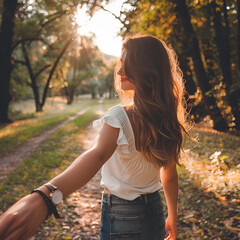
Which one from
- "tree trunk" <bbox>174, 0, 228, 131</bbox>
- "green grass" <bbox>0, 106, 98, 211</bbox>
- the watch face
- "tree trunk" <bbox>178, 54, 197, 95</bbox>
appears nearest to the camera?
the watch face

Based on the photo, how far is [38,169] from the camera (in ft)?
21.2

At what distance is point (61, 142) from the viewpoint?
1029 centimetres

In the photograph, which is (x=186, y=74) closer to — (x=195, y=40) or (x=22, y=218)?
(x=195, y=40)

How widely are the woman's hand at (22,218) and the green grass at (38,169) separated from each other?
4.09m

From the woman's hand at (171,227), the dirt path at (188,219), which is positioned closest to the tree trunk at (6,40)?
the dirt path at (188,219)

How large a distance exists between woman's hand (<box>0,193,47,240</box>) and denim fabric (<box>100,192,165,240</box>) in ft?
2.22

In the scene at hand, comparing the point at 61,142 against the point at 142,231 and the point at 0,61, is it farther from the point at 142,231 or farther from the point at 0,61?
the point at 142,231

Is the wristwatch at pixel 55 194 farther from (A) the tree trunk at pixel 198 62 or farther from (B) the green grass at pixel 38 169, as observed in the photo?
(A) the tree trunk at pixel 198 62

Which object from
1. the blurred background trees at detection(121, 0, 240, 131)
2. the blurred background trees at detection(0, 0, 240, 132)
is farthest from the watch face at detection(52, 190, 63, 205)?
the blurred background trees at detection(121, 0, 240, 131)

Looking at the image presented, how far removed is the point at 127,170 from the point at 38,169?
225 inches

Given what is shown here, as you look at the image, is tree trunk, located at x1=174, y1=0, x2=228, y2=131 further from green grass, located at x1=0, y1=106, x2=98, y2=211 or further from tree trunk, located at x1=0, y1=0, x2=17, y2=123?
tree trunk, located at x1=0, y1=0, x2=17, y2=123

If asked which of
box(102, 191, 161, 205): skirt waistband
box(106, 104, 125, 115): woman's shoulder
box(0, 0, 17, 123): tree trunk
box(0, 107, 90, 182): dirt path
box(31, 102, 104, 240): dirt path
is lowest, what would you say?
box(31, 102, 104, 240): dirt path

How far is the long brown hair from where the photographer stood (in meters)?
1.37

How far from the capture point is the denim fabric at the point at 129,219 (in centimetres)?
141
